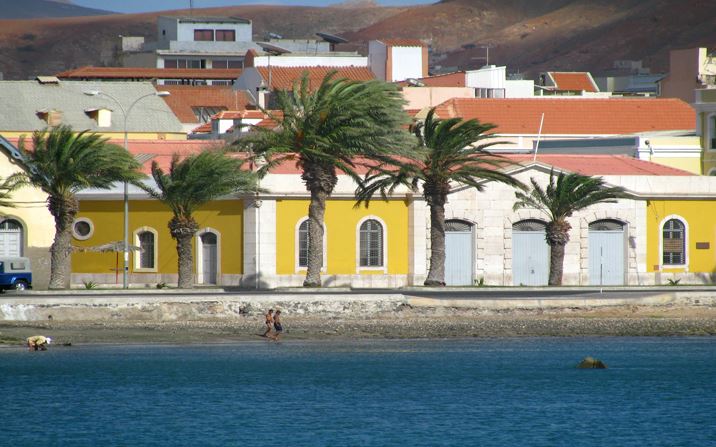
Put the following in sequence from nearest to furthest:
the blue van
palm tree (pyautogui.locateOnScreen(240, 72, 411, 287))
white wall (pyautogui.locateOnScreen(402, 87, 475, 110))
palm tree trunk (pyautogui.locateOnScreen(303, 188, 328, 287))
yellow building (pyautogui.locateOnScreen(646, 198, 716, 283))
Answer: palm tree (pyautogui.locateOnScreen(240, 72, 411, 287)) → the blue van → palm tree trunk (pyautogui.locateOnScreen(303, 188, 328, 287)) → yellow building (pyautogui.locateOnScreen(646, 198, 716, 283)) → white wall (pyautogui.locateOnScreen(402, 87, 475, 110))

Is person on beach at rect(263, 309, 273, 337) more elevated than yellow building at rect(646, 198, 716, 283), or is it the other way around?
yellow building at rect(646, 198, 716, 283)

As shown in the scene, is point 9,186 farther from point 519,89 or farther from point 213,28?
point 213,28

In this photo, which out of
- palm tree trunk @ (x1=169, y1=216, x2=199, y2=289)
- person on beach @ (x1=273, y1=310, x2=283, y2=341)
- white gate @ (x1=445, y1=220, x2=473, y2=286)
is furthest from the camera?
white gate @ (x1=445, y1=220, x2=473, y2=286)

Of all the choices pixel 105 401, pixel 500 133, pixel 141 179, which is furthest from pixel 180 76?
pixel 105 401

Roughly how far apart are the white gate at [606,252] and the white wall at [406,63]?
6743 cm

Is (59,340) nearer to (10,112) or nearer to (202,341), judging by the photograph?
(202,341)

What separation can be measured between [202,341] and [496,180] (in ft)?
52.5

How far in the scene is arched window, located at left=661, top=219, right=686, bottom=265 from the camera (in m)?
61.3

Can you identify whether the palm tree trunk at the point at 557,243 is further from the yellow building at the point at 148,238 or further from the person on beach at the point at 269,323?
the person on beach at the point at 269,323

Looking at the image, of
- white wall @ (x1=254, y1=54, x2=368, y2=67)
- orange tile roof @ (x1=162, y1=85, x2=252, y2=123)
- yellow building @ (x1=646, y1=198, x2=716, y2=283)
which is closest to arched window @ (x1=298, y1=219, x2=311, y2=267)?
yellow building @ (x1=646, y1=198, x2=716, y2=283)

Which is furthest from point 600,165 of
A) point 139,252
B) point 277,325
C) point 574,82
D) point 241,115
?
point 574,82

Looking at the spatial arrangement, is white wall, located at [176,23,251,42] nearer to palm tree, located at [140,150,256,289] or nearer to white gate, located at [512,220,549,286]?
white gate, located at [512,220,549,286]

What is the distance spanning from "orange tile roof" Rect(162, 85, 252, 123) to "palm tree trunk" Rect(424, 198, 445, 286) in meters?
55.6

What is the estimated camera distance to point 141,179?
5706 centimetres
